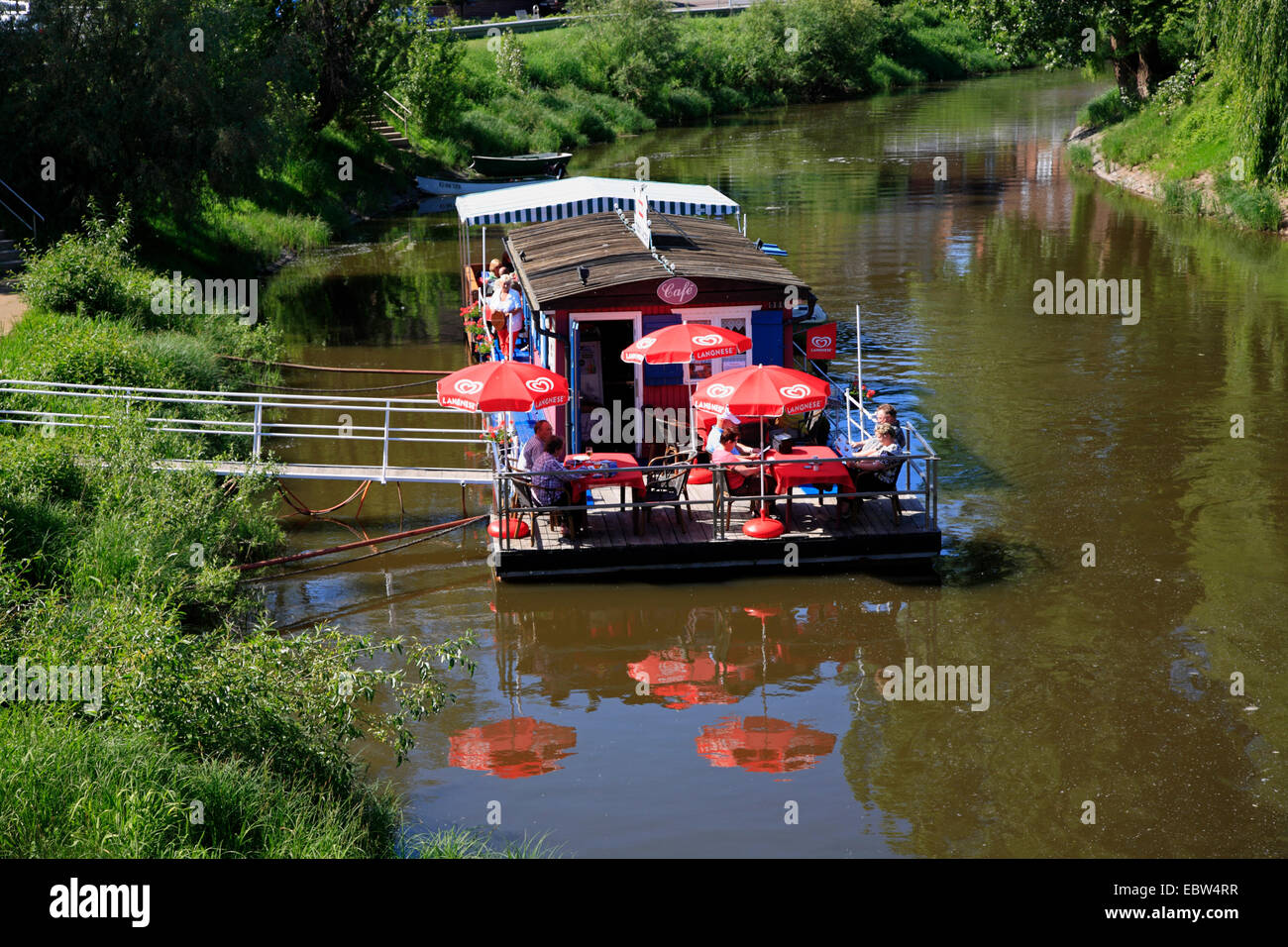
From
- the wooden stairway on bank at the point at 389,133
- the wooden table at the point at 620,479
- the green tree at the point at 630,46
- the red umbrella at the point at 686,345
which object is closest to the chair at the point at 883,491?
the red umbrella at the point at 686,345

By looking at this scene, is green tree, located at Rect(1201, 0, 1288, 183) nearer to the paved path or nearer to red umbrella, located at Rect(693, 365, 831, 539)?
red umbrella, located at Rect(693, 365, 831, 539)

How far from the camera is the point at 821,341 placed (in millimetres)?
22188

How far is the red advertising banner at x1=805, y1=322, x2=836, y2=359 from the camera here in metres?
22.1

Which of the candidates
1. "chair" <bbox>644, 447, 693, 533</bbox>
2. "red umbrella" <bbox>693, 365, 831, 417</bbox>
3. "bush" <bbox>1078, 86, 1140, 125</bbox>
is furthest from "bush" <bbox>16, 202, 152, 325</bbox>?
"bush" <bbox>1078, 86, 1140, 125</bbox>

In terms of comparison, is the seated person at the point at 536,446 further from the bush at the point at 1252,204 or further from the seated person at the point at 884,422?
the bush at the point at 1252,204

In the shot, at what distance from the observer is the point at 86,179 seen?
29.9m

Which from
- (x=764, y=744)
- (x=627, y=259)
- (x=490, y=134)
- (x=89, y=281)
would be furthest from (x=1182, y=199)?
(x=764, y=744)

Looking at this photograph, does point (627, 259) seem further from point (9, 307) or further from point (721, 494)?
point (9, 307)

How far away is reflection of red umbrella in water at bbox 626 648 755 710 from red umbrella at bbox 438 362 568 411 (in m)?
3.55

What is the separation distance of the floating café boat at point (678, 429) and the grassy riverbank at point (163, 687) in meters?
2.95

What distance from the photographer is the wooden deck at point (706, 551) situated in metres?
15.9

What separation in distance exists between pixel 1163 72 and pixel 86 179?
37.4 meters

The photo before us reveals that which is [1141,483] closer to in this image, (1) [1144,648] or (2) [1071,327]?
(1) [1144,648]

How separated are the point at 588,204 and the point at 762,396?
10.9 m
